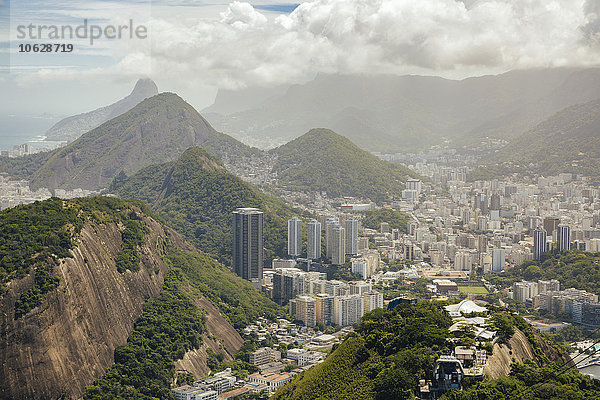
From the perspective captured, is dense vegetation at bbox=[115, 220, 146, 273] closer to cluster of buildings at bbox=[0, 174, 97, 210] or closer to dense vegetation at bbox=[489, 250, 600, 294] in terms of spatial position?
dense vegetation at bbox=[489, 250, 600, 294]

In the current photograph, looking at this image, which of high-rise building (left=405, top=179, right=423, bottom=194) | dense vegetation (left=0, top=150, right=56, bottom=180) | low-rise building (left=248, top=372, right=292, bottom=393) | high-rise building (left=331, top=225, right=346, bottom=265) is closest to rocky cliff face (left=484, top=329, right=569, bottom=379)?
low-rise building (left=248, top=372, right=292, bottom=393)

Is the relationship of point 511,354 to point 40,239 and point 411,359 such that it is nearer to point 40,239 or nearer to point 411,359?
point 411,359

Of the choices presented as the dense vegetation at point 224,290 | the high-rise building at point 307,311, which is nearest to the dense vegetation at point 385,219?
the dense vegetation at point 224,290

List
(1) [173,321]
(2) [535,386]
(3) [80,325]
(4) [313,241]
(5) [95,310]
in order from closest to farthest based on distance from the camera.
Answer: (2) [535,386], (3) [80,325], (5) [95,310], (1) [173,321], (4) [313,241]

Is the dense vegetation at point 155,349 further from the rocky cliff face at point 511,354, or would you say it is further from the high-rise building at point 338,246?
the high-rise building at point 338,246

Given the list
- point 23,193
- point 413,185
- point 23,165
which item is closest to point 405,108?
point 413,185

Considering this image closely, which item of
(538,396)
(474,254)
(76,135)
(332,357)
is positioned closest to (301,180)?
(474,254)
